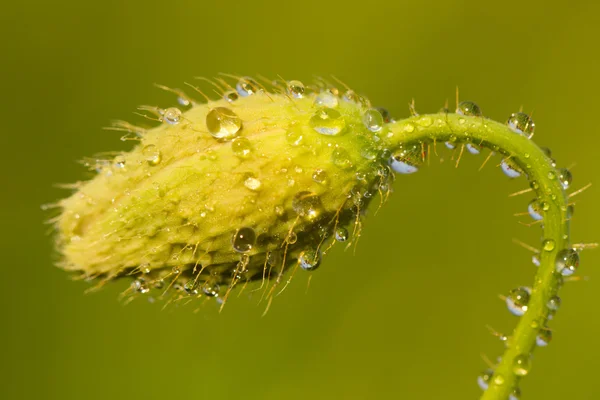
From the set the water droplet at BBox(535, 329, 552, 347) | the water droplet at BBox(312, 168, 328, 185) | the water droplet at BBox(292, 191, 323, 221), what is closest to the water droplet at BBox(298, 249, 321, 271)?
the water droplet at BBox(292, 191, 323, 221)

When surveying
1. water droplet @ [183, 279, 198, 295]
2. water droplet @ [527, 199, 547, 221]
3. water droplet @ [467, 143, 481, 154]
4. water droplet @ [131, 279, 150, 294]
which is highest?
water droplet @ [467, 143, 481, 154]

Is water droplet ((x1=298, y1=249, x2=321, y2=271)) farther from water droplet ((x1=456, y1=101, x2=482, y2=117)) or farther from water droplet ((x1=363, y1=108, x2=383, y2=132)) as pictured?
water droplet ((x1=456, y1=101, x2=482, y2=117))

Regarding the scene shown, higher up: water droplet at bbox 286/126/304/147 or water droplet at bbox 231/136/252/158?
water droplet at bbox 286/126/304/147

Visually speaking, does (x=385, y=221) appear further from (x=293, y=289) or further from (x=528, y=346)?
(x=528, y=346)

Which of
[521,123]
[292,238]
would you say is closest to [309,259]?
[292,238]

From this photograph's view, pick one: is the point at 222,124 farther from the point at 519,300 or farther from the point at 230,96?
the point at 519,300

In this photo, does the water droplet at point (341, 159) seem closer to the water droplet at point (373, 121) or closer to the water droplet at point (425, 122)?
the water droplet at point (373, 121)

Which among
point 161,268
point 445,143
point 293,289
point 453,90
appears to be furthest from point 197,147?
point 453,90
